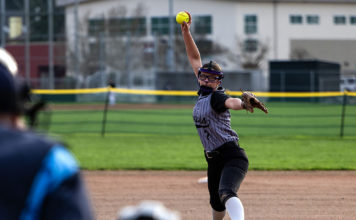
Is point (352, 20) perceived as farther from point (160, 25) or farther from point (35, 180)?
point (35, 180)

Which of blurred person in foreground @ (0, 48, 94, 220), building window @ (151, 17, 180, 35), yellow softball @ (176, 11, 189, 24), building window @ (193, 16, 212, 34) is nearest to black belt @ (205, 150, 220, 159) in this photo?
yellow softball @ (176, 11, 189, 24)

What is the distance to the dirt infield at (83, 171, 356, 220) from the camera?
8453mm

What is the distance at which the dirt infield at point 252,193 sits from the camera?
8453 mm

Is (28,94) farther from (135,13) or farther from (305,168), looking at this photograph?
(135,13)

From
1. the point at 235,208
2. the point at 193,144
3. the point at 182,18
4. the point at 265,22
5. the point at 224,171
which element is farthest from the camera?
the point at 265,22

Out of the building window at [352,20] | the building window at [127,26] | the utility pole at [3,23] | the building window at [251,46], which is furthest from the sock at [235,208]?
the building window at [352,20]

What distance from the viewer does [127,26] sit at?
182 feet

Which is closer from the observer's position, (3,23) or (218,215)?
(218,215)

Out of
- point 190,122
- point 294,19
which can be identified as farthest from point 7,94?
point 294,19

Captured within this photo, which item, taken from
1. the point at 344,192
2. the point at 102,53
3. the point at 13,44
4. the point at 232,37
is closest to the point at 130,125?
the point at 344,192

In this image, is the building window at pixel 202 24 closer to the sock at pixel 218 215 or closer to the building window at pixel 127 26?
the building window at pixel 127 26

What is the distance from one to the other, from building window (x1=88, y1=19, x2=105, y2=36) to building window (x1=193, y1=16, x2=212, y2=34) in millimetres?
8082

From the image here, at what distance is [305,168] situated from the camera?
13125 mm

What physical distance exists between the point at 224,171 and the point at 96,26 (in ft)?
165
